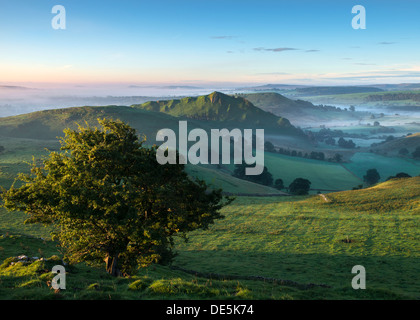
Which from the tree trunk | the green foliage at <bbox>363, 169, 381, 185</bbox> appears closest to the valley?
the tree trunk

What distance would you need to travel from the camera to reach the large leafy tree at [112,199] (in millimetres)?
24234

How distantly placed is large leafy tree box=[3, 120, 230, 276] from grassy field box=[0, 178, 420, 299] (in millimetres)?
2758

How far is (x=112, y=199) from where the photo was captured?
24.4 m

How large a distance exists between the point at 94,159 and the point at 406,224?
68.5 m

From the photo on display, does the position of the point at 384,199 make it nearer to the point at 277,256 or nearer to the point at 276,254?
the point at 276,254

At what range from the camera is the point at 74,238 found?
90.3ft

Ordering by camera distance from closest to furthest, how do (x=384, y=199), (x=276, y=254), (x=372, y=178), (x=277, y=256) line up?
(x=277, y=256), (x=276, y=254), (x=384, y=199), (x=372, y=178)

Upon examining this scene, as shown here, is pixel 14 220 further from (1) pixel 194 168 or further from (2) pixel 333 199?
(1) pixel 194 168

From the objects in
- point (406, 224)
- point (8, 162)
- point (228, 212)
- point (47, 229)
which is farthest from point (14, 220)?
point (406, 224)

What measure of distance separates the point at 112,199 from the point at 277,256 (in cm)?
3634

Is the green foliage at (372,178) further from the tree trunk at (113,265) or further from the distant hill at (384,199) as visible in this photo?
the tree trunk at (113,265)

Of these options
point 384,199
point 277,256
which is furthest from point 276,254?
point 384,199

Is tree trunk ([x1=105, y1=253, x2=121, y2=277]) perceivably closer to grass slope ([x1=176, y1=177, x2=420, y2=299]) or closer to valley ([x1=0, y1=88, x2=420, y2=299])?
valley ([x1=0, y1=88, x2=420, y2=299])

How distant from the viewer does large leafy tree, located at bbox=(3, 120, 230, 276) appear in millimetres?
24234
